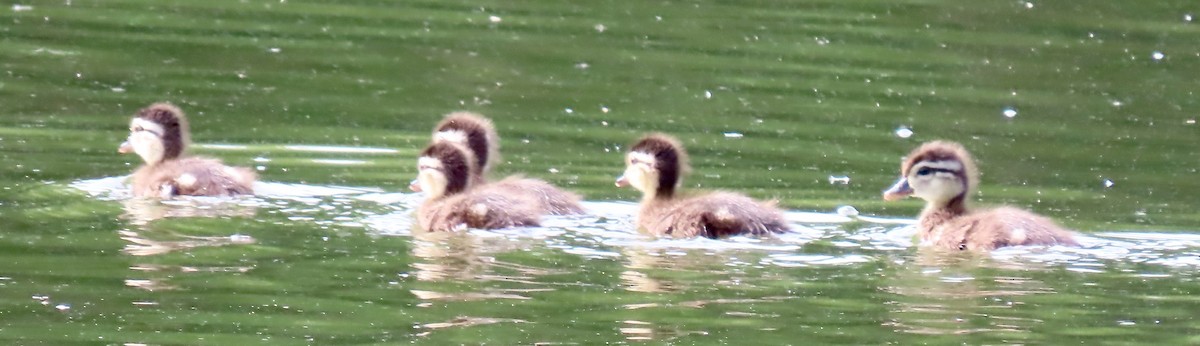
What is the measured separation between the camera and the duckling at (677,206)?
10.1m

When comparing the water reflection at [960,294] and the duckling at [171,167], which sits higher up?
the duckling at [171,167]

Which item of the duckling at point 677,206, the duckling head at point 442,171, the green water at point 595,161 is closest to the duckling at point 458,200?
the duckling head at point 442,171

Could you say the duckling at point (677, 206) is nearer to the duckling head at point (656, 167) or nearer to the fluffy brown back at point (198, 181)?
the duckling head at point (656, 167)

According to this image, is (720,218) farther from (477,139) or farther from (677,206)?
(477,139)

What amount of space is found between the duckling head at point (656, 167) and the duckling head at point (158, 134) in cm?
233

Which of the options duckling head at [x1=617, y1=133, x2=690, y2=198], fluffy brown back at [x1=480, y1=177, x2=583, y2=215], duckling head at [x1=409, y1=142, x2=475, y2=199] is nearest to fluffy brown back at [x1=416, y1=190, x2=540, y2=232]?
fluffy brown back at [x1=480, y1=177, x2=583, y2=215]

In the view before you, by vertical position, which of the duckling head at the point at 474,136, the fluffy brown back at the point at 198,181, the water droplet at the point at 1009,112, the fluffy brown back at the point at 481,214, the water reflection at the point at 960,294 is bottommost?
the water reflection at the point at 960,294

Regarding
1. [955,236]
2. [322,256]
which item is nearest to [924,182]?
[955,236]

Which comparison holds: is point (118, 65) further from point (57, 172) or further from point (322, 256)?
point (322, 256)

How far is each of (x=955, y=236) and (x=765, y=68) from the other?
5.83m

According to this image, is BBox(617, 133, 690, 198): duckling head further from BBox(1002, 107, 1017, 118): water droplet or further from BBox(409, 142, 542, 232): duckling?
BBox(1002, 107, 1017, 118): water droplet

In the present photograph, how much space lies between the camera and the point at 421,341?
794cm

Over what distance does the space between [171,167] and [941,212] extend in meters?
3.66

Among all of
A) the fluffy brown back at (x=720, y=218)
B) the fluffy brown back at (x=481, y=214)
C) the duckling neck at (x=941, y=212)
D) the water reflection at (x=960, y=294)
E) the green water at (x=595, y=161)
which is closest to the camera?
the water reflection at (x=960, y=294)
